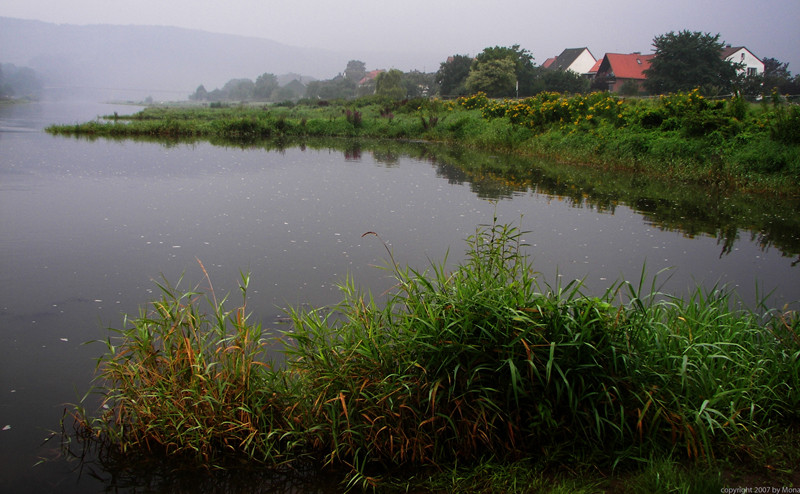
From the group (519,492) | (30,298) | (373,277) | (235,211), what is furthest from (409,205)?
(519,492)

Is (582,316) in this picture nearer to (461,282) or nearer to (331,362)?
(461,282)

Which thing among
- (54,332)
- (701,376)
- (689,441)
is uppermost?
(701,376)

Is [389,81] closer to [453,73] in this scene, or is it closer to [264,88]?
[453,73]

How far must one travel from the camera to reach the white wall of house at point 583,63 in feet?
219

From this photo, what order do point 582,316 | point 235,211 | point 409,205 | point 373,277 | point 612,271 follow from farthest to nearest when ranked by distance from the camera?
point 409,205
point 235,211
point 612,271
point 373,277
point 582,316

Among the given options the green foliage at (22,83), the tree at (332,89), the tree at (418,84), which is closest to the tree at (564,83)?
the tree at (418,84)

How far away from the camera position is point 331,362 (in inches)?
137

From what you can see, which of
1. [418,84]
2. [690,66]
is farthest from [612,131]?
[418,84]

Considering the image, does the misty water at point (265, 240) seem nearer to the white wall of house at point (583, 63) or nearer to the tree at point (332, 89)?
the white wall of house at point (583, 63)

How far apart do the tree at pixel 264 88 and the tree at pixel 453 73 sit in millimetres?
80729

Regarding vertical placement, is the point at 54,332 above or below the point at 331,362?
below

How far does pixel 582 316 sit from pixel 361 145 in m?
22.2

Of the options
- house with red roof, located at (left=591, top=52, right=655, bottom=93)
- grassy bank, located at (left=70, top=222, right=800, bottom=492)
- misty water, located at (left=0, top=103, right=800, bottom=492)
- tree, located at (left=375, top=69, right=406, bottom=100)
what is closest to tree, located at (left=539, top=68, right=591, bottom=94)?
house with red roof, located at (left=591, top=52, right=655, bottom=93)

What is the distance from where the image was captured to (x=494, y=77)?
47.7 metres
